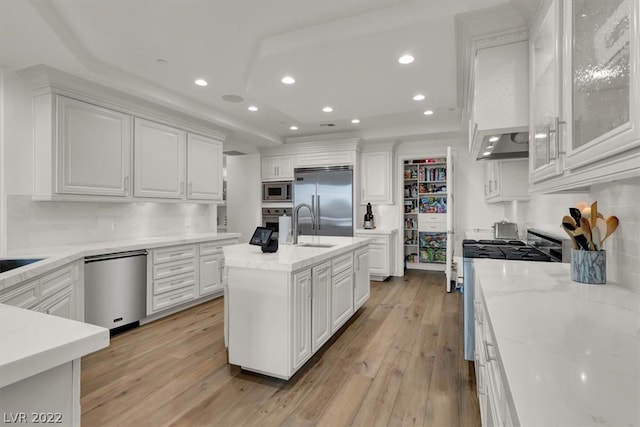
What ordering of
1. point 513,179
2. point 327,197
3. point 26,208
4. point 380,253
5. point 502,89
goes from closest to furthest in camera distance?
point 502,89 → point 26,208 → point 513,179 → point 380,253 → point 327,197

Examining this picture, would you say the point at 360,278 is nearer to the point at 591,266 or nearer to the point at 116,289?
the point at 591,266

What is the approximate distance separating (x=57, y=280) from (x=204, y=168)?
7.88 ft

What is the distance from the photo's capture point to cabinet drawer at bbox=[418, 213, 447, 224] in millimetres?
5969

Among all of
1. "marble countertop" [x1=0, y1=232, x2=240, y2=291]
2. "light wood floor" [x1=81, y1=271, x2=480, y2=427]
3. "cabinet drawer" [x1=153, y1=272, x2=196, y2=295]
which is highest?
"marble countertop" [x1=0, y1=232, x2=240, y2=291]

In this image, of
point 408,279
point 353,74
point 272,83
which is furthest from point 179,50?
point 408,279

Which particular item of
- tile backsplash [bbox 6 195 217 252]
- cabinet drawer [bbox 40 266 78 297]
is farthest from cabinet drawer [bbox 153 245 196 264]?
cabinet drawer [bbox 40 266 78 297]

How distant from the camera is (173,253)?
142 inches

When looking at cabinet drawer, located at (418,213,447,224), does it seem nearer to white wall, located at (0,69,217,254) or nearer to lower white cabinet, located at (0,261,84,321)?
white wall, located at (0,69,217,254)

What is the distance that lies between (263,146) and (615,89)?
5563mm

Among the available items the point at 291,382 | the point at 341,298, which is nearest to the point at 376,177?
the point at 341,298

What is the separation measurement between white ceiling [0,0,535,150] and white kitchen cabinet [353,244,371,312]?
1.77 metres

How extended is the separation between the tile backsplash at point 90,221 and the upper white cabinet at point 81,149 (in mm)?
243

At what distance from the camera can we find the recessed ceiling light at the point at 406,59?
2551mm

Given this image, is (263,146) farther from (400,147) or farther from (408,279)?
(408,279)
